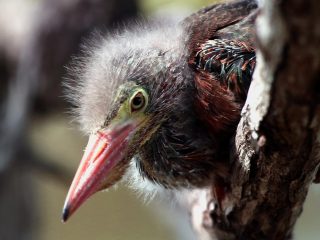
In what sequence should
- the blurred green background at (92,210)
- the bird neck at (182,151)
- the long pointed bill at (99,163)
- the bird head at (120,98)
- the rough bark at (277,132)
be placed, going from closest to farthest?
the rough bark at (277,132), the long pointed bill at (99,163), the bird head at (120,98), the bird neck at (182,151), the blurred green background at (92,210)

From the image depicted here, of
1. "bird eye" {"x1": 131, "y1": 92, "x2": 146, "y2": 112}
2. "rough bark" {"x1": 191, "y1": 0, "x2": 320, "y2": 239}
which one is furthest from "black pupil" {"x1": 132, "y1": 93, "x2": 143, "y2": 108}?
"rough bark" {"x1": 191, "y1": 0, "x2": 320, "y2": 239}

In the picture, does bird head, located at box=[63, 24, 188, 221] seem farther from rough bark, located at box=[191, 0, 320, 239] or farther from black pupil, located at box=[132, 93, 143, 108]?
rough bark, located at box=[191, 0, 320, 239]

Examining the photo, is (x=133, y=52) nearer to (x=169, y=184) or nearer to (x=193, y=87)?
(x=193, y=87)

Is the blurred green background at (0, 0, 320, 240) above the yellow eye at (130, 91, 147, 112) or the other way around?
the other way around

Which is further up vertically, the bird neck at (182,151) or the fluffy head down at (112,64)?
the fluffy head down at (112,64)

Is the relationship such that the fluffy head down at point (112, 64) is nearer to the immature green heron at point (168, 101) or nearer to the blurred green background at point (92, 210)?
the immature green heron at point (168, 101)

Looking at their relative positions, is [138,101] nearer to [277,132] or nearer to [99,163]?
[99,163]

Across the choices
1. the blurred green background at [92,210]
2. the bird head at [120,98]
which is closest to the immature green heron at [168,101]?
the bird head at [120,98]
